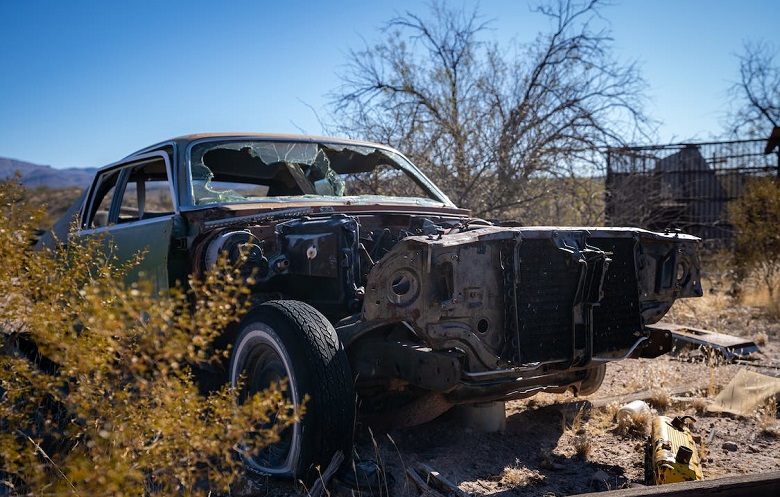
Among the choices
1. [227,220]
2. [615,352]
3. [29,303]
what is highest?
[227,220]

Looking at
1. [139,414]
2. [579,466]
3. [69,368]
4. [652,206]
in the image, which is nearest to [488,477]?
[579,466]

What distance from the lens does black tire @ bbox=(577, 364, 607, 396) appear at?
414cm

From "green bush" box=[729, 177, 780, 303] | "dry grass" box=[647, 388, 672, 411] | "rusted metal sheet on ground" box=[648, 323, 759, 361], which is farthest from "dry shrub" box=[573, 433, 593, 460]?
"green bush" box=[729, 177, 780, 303]

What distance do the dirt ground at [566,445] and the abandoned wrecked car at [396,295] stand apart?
0.23 meters

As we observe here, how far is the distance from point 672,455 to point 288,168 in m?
3.00

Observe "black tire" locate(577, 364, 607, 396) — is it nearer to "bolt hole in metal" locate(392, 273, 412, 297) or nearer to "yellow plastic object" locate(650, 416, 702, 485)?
"yellow plastic object" locate(650, 416, 702, 485)

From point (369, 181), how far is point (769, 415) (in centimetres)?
498

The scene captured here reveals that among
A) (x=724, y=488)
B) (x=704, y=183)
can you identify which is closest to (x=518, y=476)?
(x=724, y=488)

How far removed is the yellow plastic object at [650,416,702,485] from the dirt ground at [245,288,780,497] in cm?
14

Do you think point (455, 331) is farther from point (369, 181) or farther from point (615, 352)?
point (369, 181)

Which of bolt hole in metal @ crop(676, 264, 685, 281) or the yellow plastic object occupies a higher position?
bolt hole in metal @ crop(676, 264, 685, 281)

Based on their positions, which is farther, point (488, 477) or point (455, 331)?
point (488, 477)

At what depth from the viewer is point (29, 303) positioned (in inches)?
112

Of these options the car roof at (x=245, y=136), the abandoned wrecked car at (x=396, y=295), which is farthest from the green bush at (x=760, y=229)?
the car roof at (x=245, y=136)
